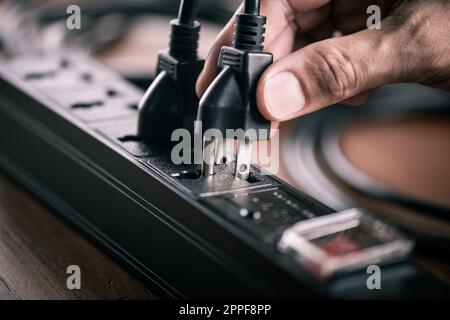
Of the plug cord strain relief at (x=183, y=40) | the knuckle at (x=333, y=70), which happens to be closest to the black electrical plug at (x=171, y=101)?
the plug cord strain relief at (x=183, y=40)

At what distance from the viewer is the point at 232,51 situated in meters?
0.57

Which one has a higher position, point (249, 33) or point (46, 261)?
point (249, 33)

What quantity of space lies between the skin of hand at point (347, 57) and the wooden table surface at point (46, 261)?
171mm

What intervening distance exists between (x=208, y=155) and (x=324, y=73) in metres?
0.12

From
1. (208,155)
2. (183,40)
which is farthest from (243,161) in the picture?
(183,40)

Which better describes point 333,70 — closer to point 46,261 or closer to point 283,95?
point 283,95

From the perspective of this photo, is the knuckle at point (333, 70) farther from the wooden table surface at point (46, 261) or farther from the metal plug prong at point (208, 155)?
the wooden table surface at point (46, 261)

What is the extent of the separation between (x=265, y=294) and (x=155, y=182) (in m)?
0.15

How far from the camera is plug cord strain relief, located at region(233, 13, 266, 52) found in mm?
575

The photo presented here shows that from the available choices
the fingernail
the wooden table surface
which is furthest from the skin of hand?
the wooden table surface

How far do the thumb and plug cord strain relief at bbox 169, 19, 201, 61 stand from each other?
0.11 m

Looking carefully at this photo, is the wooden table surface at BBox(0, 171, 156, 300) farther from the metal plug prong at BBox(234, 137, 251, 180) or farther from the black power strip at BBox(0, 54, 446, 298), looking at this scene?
the metal plug prong at BBox(234, 137, 251, 180)

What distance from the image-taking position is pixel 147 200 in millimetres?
579

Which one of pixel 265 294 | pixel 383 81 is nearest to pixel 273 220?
pixel 265 294
